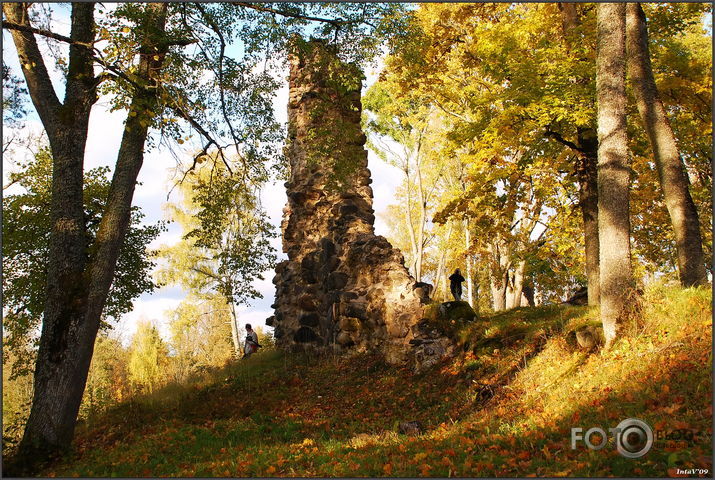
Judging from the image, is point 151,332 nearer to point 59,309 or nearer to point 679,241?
point 59,309

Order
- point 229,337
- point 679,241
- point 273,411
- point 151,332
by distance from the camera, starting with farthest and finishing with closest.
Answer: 1. point 229,337
2. point 151,332
3. point 273,411
4. point 679,241

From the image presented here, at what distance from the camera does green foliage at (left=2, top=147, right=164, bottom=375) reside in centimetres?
1623

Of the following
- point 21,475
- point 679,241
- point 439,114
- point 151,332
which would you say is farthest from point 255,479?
point 151,332

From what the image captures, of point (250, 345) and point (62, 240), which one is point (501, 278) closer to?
point (250, 345)

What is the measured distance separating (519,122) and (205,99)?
813cm

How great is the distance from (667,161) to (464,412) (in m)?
6.45

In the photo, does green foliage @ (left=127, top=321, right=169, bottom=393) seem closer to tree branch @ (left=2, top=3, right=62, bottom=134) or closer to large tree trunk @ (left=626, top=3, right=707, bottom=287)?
tree branch @ (left=2, top=3, right=62, bottom=134)

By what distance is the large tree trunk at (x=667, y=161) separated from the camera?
9.48m

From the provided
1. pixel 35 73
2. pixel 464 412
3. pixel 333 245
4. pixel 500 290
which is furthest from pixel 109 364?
pixel 464 412

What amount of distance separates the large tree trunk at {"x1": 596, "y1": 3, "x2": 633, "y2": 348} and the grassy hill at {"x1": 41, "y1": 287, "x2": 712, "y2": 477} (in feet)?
1.60

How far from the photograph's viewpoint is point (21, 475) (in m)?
7.33

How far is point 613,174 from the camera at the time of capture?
8234mm

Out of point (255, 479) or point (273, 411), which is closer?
point (255, 479)

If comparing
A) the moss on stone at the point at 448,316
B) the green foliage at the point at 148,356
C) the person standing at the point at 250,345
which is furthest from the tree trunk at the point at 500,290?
the green foliage at the point at 148,356
